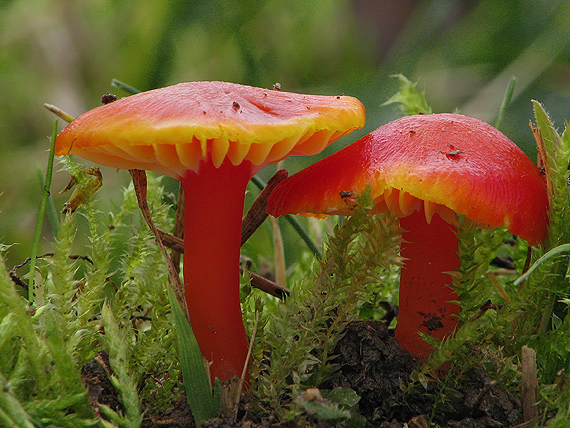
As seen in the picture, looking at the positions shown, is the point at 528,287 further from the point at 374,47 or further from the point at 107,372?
the point at 374,47

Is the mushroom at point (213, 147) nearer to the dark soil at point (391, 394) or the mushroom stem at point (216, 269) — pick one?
the mushroom stem at point (216, 269)

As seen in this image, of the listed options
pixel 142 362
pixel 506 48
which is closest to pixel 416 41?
pixel 506 48

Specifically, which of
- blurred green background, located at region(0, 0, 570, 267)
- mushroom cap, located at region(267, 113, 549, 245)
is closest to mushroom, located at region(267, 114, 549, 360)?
mushroom cap, located at region(267, 113, 549, 245)

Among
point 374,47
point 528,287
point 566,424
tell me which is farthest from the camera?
point 374,47

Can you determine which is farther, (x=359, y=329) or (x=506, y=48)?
(x=506, y=48)

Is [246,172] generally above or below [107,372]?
above

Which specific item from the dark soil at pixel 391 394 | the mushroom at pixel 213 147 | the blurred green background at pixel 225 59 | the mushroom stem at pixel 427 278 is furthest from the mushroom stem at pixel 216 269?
the blurred green background at pixel 225 59

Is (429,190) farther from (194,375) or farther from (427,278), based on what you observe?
(194,375)

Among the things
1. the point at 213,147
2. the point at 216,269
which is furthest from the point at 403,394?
the point at 213,147
